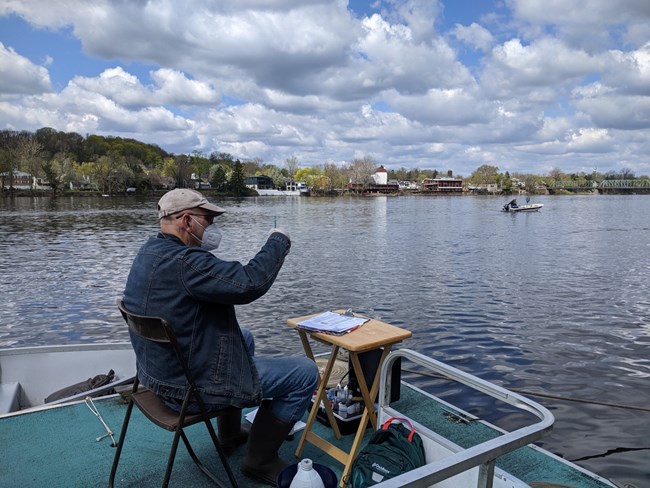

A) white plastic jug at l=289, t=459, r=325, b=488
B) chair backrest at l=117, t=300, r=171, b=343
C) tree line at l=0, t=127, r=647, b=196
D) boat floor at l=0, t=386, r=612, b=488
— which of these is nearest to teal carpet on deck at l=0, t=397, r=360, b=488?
boat floor at l=0, t=386, r=612, b=488

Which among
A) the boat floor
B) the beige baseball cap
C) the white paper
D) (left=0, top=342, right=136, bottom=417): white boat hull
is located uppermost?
the beige baseball cap

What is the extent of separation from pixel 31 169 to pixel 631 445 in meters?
116

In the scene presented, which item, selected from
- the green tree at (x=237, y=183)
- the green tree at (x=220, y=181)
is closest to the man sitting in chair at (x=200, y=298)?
the green tree at (x=237, y=183)

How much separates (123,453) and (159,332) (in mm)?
1838

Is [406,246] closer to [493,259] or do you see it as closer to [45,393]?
[493,259]

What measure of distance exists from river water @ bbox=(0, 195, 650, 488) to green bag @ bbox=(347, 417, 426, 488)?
5.48ft

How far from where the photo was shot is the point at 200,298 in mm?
2746

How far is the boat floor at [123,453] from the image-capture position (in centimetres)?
363

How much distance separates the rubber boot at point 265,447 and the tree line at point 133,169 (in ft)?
345

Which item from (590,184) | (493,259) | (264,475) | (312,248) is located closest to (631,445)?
(264,475)

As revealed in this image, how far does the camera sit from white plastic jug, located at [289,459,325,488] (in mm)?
2871

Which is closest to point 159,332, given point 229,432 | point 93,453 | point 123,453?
point 229,432

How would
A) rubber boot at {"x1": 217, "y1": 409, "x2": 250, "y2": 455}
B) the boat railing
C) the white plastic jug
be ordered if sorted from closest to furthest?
1. the boat railing
2. the white plastic jug
3. rubber boot at {"x1": 217, "y1": 409, "x2": 250, "y2": 455}

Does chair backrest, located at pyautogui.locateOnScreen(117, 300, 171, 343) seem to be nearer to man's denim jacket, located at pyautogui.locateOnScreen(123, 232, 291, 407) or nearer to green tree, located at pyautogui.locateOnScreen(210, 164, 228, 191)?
man's denim jacket, located at pyautogui.locateOnScreen(123, 232, 291, 407)
